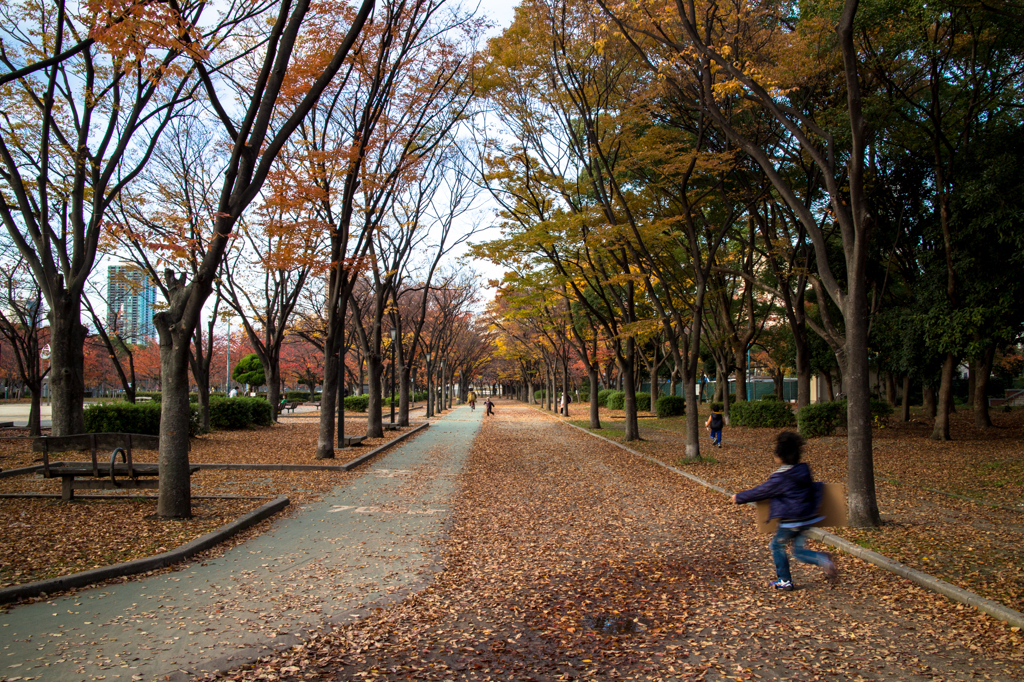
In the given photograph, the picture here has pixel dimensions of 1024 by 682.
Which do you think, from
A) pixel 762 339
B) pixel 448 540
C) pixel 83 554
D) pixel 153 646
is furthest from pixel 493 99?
pixel 762 339

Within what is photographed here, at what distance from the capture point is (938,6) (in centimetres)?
1082

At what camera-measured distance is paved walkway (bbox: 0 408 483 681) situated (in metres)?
3.78

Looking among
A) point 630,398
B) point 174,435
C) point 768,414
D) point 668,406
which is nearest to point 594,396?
point 630,398

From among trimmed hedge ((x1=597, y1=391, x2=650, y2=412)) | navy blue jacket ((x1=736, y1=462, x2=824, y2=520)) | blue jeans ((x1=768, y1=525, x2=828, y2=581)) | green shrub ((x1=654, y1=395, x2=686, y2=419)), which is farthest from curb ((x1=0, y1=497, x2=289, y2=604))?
trimmed hedge ((x1=597, y1=391, x2=650, y2=412))

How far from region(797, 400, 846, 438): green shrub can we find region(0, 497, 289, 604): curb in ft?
51.8

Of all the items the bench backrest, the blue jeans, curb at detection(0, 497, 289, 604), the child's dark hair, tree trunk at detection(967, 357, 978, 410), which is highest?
tree trunk at detection(967, 357, 978, 410)

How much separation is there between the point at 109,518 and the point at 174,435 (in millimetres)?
1127

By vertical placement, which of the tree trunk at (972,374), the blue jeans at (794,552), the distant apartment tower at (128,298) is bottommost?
the blue jeans at (794,552)

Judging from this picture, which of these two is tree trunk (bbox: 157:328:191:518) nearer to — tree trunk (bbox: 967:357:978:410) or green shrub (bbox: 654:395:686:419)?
tree trunk (bbox: 967:357:978:410)

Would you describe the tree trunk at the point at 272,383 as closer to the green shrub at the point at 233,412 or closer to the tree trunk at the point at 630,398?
the green shrub at the point at 233,412

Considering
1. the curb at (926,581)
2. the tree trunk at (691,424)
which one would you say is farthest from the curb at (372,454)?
the curb at (926,581)

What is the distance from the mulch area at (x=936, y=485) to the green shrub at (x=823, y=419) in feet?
1.60

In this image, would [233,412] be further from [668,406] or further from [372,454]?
[668,406]

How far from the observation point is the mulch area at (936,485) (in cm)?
567
